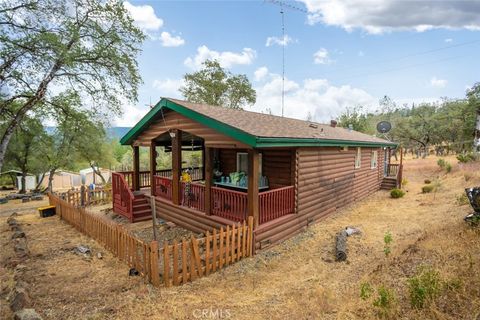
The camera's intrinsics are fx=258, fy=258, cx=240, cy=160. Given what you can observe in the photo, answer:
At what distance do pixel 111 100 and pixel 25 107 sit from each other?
11.7ft

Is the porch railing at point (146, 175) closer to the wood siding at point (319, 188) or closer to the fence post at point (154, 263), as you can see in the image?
the wood siding at point (319, 188)

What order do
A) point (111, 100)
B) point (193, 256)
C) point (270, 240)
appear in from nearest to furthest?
point (193, 256), point (270, 240), point (111, 100)


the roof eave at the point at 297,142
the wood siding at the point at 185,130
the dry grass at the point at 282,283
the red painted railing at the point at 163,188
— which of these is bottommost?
the dry grass at the point at 282,283

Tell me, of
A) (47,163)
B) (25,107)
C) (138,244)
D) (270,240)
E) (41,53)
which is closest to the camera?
(138,244)

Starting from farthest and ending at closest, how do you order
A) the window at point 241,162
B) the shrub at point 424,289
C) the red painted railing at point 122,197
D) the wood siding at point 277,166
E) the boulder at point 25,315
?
the window at point 241,162 → the red painted railing at point 122,197 → the wood siding at point 277,166 → the boulder at point 25,315 → the shrub at point 424,289

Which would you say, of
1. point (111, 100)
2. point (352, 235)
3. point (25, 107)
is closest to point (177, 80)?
point (111, 100)

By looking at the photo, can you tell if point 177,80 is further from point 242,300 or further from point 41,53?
point 242,300

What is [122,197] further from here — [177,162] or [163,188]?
[177,162]

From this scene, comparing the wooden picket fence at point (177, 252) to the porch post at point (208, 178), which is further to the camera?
the porch post at point (208, 178)

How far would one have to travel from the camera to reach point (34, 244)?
27.0 ft

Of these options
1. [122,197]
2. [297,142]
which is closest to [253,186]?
[297,142]

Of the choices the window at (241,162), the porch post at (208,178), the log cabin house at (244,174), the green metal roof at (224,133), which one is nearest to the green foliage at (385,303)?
the log cabin house at (244,174)

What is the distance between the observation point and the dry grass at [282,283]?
13.4 ft

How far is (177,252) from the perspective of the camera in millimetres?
5273
